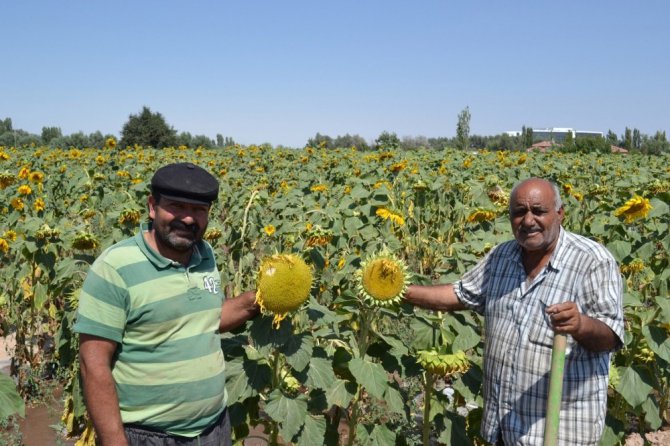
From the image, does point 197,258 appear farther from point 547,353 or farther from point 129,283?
point 547,353

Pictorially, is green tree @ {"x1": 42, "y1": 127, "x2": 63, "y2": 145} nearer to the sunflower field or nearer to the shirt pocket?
the sunflower field

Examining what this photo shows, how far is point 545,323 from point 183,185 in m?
1.30

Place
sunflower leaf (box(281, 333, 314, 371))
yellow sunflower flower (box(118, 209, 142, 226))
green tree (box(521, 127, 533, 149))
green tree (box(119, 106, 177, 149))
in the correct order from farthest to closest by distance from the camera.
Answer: green tree (box(521, 127, 533, 149)) → green tree (box(119, 106, 177, 149)) → yellow sunflower flower (box(118, 209, 142, 226)) → sunflower leaf (box(281, 333, 314, 371))

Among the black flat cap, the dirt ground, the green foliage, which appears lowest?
the dirt ground

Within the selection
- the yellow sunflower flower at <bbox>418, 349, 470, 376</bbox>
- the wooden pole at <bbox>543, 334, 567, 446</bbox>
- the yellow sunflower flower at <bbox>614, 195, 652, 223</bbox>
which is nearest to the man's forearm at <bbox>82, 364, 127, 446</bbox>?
the yellow sunflower flower at <bbox>418, 349, 470, 376</bbox>

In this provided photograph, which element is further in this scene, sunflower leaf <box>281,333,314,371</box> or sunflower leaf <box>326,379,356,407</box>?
sunflower leaf <box>326,379,356,407</box>

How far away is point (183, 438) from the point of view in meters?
1.96

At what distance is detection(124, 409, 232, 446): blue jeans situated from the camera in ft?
6.17

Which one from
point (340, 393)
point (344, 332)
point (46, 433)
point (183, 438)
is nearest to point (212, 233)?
point (46, 433)

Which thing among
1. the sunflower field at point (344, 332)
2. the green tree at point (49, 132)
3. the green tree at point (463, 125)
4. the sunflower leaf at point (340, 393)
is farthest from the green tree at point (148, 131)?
the sunflower leaf at point (340, 393)

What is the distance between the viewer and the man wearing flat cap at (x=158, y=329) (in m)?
1.76

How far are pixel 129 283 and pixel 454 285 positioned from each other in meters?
1.31

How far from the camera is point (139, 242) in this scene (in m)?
1.89

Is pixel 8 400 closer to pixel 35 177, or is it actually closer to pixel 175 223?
pixel 175 223
